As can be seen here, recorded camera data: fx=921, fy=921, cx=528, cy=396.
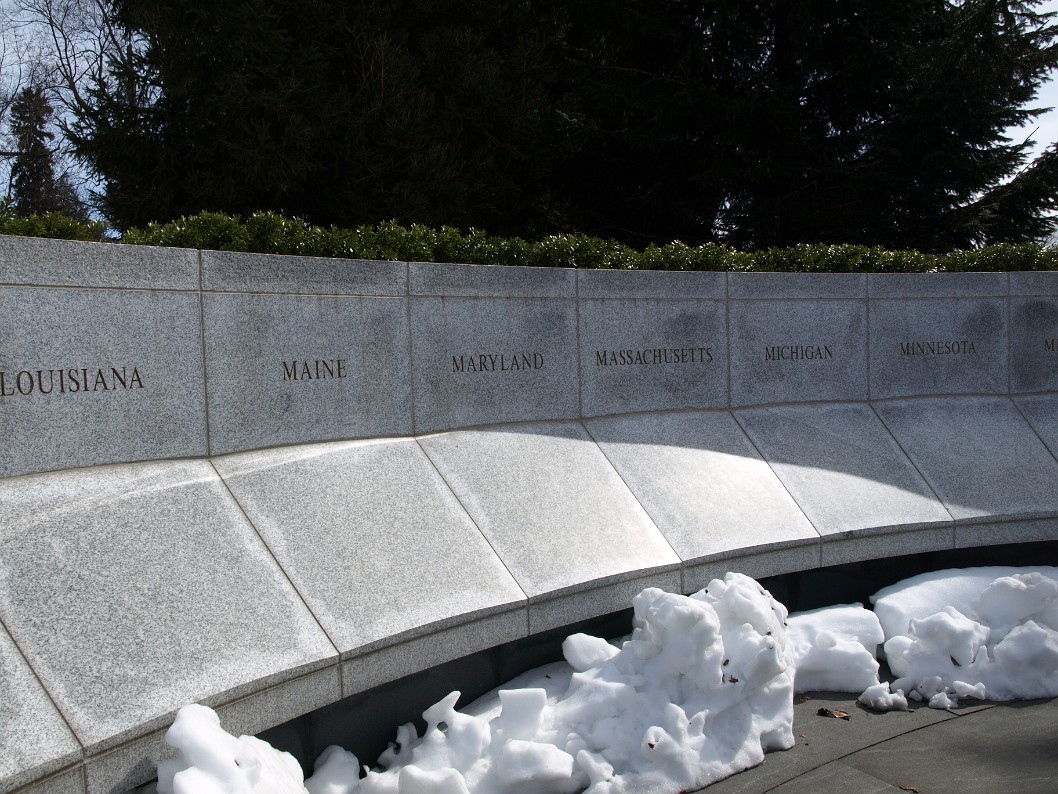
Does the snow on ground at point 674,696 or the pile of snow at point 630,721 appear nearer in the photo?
the snow on ground at point 674,696

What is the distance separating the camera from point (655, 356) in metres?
7.67

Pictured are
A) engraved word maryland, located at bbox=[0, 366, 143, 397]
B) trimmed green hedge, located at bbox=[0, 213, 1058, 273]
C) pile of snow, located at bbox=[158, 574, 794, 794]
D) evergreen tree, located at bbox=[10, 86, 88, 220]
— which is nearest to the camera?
pile of snow, located at bbox=[158, 574, 794, 794]

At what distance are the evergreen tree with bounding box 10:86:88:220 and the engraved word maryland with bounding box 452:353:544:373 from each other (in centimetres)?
2361

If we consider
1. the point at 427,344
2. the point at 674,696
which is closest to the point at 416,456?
the point at 427,344

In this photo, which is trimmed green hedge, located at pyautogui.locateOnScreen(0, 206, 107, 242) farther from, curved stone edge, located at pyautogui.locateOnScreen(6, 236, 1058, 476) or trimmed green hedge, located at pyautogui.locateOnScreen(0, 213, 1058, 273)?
curved stone edge, located at pyautogui.locateOnScreen(6, 236, 1058, 476)

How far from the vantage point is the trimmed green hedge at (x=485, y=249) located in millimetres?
6496

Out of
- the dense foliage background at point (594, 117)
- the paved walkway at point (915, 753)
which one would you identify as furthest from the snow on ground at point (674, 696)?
the dense foliage background at point (594, 117)

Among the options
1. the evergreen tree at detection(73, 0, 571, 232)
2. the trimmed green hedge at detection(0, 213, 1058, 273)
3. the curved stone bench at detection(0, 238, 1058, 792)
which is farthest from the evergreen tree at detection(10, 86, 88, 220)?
the curved stone bench at detection(0, 238, 1058, 792)

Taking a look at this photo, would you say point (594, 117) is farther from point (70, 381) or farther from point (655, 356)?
point (70, 381)

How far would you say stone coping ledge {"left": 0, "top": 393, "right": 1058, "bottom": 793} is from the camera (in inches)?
152

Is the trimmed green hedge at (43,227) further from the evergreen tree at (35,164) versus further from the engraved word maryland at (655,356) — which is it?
the evergreen tree at (35,164)

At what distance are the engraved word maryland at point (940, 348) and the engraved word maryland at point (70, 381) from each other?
6938 millimetres

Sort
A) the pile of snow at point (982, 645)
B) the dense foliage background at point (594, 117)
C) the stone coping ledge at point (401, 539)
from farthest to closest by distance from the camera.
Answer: the dense foliage background at point (594, 117)
the pile of snow at point (982, 645)
the stone coping ledge at point (401, 539)

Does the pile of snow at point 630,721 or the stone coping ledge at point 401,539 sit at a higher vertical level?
the stone coping ledge at point 401,539
